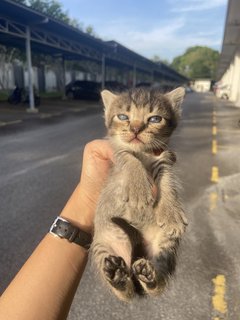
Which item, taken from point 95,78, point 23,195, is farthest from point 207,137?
point 95,78

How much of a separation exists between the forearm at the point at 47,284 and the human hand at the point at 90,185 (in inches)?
14.8

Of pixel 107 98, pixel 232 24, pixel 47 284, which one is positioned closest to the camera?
pixel 47 284

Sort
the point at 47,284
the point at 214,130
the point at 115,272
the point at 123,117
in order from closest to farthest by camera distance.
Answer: the point at 115,272
the point at 47,284
the point at 123,117
the point at 214,130

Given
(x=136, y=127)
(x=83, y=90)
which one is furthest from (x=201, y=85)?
(x=136, y=127)

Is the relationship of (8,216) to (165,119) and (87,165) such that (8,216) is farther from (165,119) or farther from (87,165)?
(165,119)

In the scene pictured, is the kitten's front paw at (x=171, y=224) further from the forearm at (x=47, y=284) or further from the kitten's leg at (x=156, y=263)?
the forearm at (x=47, y=284)

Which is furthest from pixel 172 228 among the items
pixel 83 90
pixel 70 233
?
pixel 83 90

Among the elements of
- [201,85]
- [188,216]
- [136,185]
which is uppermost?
[136,185]

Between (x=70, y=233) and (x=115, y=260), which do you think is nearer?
(x=115, y=260)

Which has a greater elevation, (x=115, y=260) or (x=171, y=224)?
(x=171, y=224)

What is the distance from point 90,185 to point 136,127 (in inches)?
30.3

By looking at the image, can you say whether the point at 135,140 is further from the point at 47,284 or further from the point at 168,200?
the point at 47,284

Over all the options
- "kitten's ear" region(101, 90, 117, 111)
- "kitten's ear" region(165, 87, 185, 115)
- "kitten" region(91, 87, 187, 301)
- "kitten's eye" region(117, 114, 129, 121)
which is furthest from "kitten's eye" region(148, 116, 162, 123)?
"kitten's ear" region(101, 90, 117, 111)

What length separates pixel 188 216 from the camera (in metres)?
7.31
